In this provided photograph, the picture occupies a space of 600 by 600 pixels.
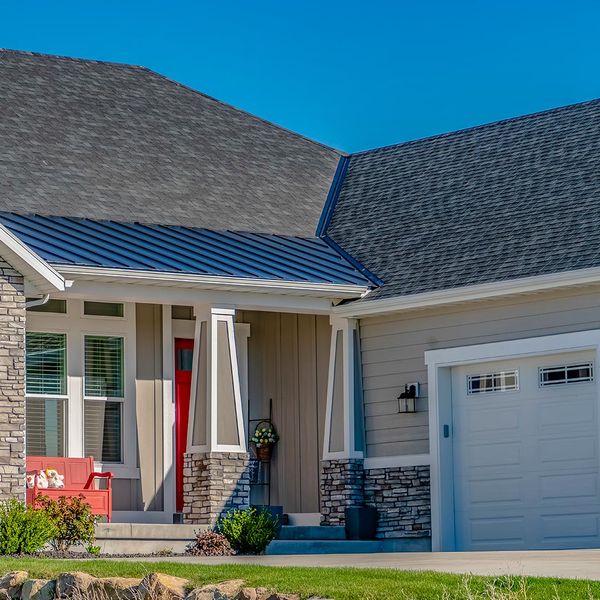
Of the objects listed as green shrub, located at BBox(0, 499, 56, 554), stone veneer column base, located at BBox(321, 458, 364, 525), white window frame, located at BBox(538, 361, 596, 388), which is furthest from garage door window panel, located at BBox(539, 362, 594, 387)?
green shrub, located at BBox(0, 499, 56, 554)

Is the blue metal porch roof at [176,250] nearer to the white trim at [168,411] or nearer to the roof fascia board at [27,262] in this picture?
the roof fascia board at [27,262]

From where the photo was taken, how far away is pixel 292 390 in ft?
69.9

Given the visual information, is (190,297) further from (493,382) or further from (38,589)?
(38,589)

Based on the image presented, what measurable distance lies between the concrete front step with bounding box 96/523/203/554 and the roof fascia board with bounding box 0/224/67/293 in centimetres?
287

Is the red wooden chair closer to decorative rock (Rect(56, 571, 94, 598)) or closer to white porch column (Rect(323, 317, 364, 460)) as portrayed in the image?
white porch column (Rect(323, 317, 364, 460))

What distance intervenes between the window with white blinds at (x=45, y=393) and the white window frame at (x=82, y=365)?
9cm

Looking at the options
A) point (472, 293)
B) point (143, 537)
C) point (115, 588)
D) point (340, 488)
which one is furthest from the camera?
point (340, 488)

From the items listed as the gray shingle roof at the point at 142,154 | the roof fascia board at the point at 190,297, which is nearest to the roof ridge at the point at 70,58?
the gray shingle roof at the point at 142,154

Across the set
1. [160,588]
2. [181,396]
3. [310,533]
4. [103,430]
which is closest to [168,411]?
[181,396]

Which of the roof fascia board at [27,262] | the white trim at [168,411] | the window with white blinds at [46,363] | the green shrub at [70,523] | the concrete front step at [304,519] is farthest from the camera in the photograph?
the white trim at [168,411]

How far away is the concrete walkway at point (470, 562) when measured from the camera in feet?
39.5

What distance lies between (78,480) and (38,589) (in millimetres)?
6563

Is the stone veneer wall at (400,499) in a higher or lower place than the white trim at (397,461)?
lower

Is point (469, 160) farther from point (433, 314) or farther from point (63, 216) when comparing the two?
point (63, 216)
